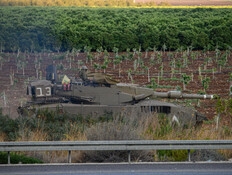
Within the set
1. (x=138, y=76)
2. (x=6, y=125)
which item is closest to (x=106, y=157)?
(x=6, y=125)

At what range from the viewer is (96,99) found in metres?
19.9

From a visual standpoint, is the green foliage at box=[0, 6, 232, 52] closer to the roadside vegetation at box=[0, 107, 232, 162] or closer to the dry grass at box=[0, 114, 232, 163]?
the roadside vegetation at box=[0, 107, 232, 162]

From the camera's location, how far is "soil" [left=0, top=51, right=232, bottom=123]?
30.1 m

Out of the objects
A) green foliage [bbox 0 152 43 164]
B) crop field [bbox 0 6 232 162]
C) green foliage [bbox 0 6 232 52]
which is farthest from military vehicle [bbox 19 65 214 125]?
green foliage [bbox 0 6 232 52]

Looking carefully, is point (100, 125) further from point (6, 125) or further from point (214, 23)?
point (214, 23)

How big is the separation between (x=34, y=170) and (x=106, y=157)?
1.82 m

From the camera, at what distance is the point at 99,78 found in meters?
21.0

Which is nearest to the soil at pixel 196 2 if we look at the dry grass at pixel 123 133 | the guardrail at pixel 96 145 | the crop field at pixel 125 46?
the crop field at pixel 125 46

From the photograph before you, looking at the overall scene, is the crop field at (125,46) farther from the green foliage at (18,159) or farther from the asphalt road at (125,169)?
the green foliage at (18,159)

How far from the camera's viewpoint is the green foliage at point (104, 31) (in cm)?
4822

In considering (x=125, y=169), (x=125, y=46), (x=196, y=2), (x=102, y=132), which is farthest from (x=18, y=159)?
(x=196, y=2)

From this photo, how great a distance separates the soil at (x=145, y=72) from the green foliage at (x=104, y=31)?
144 inches

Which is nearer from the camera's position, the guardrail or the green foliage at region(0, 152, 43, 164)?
the guardrail

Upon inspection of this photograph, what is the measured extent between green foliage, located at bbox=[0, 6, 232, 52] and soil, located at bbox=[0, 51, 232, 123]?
367 cm
